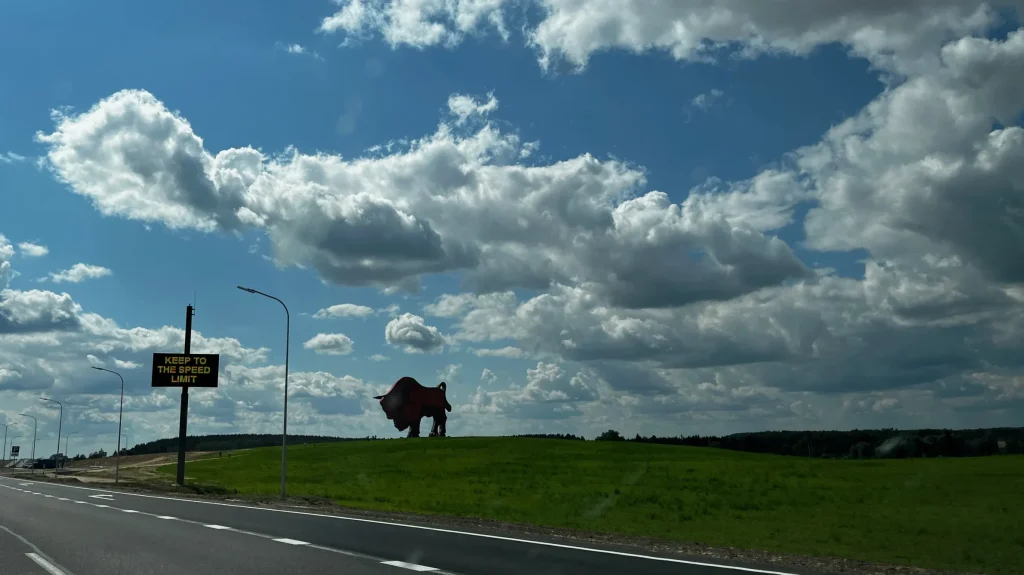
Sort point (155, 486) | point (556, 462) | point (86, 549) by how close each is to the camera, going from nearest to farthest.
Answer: point (86, 549) < point (155, 486) < point (556, 462)

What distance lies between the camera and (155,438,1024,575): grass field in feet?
106

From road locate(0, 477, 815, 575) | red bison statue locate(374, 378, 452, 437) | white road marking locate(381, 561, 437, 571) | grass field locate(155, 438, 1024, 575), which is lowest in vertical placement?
grass field locate(155, 438, 1024, 575)

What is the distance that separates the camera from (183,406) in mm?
62062

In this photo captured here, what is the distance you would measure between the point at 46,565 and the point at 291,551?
437cm

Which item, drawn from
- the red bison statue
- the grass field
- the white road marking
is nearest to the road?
the white road marking

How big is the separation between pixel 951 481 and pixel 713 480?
1531 cm

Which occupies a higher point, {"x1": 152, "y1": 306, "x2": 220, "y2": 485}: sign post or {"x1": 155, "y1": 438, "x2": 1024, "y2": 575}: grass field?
{"x1": 152, "y1": 306, "x2": 220, "y2": 485}: sign post

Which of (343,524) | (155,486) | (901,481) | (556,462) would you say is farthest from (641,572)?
(556,462)

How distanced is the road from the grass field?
11.0 m

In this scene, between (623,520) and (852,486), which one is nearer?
(623,520)

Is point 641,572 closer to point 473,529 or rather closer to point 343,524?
point 473,529

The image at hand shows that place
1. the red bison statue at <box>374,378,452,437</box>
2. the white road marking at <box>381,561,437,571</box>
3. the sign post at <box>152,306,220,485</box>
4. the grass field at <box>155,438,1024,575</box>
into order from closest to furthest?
1. the white road marking at <box>381,561,437,571</box>
2. the grass field at <box>155,438,1024,575</box>
3. the sign post at <box>152,306,220,485</box>
4. the red bison statue at <box>374,378,452,437</box>

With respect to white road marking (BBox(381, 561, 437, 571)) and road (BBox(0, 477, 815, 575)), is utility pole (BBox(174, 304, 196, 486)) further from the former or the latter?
white road marking (BBox(381, 561, 437, 571))

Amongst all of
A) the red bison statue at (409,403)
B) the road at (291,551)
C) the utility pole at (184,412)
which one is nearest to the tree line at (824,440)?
the red bison statue at (409,403)
